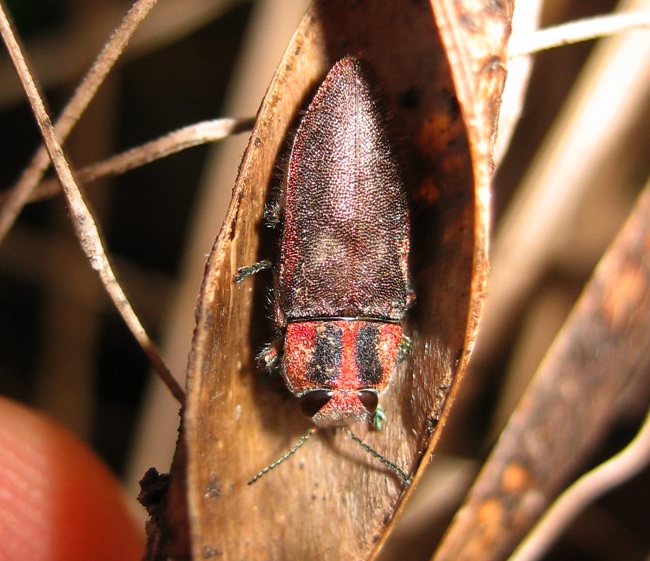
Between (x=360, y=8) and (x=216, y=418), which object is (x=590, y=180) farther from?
(x=216, y=418)

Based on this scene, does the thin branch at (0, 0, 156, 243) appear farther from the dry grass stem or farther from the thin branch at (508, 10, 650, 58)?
the dry grass stem

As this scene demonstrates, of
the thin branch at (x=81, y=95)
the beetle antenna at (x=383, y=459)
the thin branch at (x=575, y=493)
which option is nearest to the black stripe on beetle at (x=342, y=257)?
the beetle antenna at (x=383, y=459)

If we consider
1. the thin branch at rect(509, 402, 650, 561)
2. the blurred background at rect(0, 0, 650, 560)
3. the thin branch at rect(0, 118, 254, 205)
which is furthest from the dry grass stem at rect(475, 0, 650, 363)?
the thin branch at rect(0, 118, 254, 205)

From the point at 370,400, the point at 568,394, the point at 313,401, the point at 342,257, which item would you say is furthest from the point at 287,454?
the point at 568,394

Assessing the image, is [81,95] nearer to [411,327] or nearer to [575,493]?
[411,327]

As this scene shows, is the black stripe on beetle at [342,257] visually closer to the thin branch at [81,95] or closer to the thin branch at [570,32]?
the thin branch at [570,32]

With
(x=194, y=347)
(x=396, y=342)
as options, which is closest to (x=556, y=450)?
(x=396, y=342)
